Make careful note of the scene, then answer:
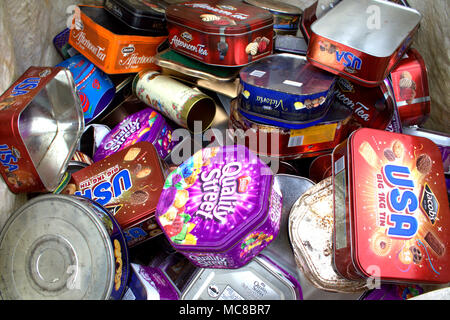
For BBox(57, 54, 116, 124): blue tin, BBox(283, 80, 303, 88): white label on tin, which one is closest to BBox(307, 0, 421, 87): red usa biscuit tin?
BBox(283, 80, 303, 88): white label on tin

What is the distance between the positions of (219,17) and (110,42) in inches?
20.1

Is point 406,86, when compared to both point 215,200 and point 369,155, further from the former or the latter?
point 215,200

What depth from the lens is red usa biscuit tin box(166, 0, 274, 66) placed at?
157 cm

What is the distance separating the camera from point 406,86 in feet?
5.14

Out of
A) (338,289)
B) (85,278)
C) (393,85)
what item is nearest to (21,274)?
(85,278)

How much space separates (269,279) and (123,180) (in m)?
0.65

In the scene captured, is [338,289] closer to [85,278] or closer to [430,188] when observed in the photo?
[430,188]

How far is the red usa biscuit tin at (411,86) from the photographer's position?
1564 mm

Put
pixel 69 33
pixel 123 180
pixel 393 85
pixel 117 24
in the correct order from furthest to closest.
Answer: pixel 69 33 < pixel 117 24 < pixel 393 85 < pixel 123 180

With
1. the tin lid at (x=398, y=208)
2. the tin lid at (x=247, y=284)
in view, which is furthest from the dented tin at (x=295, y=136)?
the tin lid at (x=247, y=284)

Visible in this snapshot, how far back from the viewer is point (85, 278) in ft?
3.88

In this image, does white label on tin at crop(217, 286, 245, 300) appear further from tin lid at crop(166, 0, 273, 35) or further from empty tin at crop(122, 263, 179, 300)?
tin lid at crop(166, 0, 273, 35)

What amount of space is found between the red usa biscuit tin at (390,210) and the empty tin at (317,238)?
5 cm

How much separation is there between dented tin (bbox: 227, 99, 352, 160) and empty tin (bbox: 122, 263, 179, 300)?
619mm
